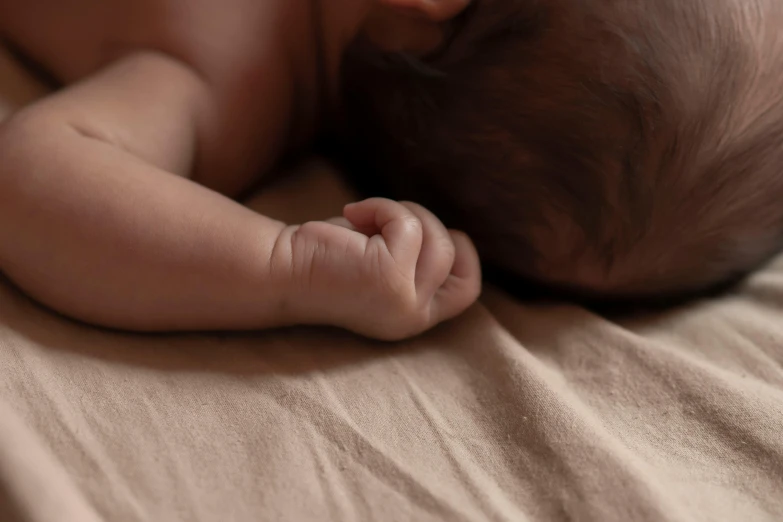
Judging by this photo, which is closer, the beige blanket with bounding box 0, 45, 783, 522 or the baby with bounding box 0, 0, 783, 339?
the beige blanket with bounding box 0, 45, 783, 522

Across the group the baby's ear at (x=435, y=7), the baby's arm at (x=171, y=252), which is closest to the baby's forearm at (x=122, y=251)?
the baby's arm at (x=171, y=252)

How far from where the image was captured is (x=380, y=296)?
21.9 inches

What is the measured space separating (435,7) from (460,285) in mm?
270

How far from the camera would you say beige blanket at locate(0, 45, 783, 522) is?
17.3 inches

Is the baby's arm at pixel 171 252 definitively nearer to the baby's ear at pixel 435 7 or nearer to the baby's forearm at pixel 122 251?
the baby's forearm at pixel 122 251

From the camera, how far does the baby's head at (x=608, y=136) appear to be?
0.57 m

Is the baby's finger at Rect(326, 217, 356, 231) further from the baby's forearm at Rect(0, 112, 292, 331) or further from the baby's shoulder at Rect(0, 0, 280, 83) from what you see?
the baby's shoulder at Rect(0, 0, 280, 83)

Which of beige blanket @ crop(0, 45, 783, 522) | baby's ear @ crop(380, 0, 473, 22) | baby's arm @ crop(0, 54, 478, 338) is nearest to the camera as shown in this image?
beige blanket @ crop(0, 45, 783, 522)

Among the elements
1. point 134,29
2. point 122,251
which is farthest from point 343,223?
point 134,29

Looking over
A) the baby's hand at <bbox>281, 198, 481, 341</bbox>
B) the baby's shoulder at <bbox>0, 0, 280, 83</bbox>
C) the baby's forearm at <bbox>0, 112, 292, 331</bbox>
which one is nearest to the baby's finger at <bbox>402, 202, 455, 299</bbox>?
the baby's hand at <bbox>281, 198, 481, 341</bbox>

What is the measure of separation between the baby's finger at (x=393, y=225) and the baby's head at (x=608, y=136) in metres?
0.07

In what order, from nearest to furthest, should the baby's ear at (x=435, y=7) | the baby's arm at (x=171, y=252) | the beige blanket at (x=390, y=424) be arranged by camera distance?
the beige blanket at (x=390, y=424) → the baby's arm at (x=171, y=252) → the baby's ear at (x=435, y=7)

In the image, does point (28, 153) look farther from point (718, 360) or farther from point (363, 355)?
point (718, 360)

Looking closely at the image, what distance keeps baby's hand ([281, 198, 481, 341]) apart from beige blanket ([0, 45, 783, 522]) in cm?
3
